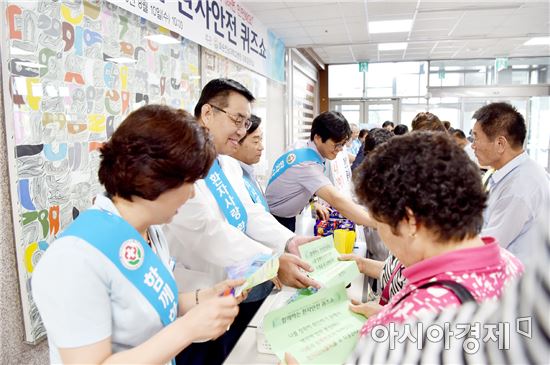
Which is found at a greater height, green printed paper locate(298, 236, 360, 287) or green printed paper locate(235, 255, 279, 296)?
green printed paper locate(235, 255, 279, 296)

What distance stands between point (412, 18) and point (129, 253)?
5.51m

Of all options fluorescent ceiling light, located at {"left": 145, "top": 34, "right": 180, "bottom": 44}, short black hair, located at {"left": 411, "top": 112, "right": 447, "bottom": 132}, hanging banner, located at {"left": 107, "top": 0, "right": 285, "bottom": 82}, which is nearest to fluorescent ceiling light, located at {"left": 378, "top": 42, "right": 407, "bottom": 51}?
hanging banner, located at {"left": 107, "top": 0, "right": 285, "bottom": 82}

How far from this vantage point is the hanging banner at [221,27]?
104 inches

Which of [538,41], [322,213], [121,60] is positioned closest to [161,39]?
[121,60]

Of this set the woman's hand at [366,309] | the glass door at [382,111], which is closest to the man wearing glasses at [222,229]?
the woman's hand at [366,309]

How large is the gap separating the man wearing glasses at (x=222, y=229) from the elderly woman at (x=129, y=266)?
1.51 ft

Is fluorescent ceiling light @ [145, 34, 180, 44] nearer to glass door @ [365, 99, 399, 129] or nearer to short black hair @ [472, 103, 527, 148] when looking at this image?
short black hair @ [472, 103, 527, 148]

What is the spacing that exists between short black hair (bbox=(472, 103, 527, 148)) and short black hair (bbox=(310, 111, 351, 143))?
0.89m

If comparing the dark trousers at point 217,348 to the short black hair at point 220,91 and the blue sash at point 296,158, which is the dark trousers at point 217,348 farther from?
the blue sash at point 296,158

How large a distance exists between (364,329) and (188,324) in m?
0.38

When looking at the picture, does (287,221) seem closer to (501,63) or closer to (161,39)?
(161,39)

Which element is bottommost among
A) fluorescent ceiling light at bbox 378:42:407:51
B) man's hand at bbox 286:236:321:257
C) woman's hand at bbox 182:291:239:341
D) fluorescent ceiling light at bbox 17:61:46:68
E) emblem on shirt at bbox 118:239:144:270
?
man's hand at bbox 286:236:321:257

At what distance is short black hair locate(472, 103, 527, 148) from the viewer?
2.10 meters

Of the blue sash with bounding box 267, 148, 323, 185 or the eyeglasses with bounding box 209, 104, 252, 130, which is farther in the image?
the blue sash with bounding box 267, 148, 323, 185
